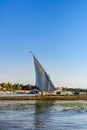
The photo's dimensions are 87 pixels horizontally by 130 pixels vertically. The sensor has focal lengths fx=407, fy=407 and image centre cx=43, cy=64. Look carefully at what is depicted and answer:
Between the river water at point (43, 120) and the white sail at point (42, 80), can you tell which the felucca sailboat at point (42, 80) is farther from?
the river water at point (43, 120)

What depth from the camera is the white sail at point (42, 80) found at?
90.4 m

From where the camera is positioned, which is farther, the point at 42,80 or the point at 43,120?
the point at 42,80

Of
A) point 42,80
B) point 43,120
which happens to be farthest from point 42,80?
point 43,120

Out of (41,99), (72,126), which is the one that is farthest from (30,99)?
(72,126)

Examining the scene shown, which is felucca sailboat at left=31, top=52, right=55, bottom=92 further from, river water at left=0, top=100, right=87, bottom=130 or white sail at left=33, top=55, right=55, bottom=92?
river water at left=0, top=100, right=87, bottom=130

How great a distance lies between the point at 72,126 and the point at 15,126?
4064mm

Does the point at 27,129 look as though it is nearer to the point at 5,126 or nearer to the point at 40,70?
the point at 5,126

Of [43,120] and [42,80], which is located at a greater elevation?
[42,80]

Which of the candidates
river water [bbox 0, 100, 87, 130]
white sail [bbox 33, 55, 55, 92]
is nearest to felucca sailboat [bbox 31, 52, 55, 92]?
white sail [bbox 33, 55, 55, 92]

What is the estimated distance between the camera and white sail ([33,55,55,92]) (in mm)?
90375

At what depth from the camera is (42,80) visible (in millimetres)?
91250

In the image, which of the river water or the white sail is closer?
the river water

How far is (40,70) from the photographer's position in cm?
9250

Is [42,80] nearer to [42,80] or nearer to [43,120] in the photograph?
[42,80]
